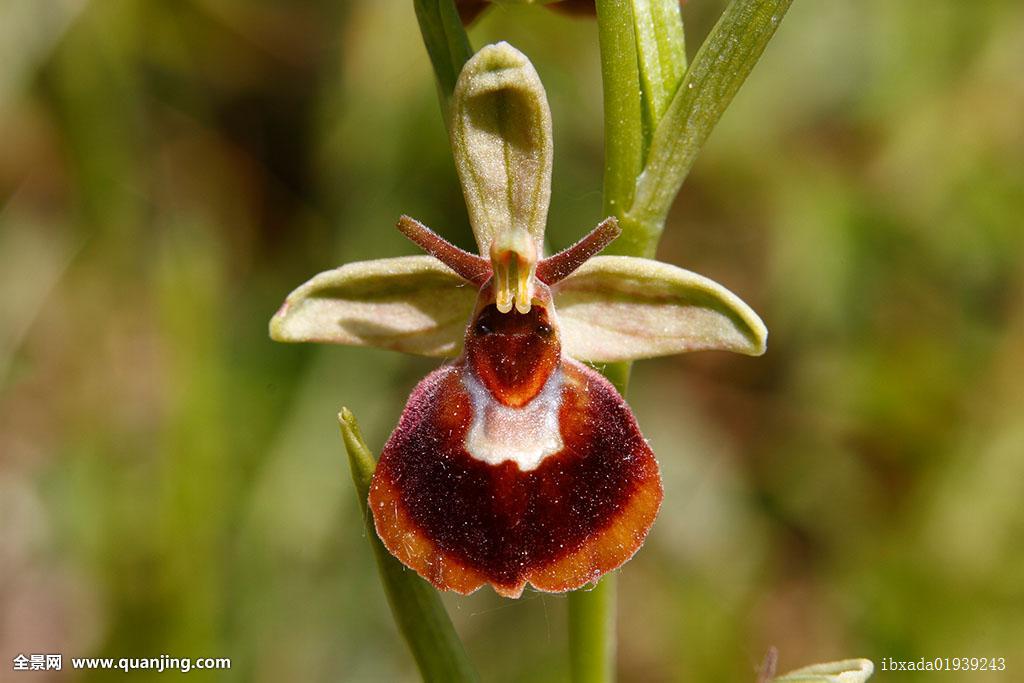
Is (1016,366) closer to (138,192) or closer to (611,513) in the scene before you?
(611,513)

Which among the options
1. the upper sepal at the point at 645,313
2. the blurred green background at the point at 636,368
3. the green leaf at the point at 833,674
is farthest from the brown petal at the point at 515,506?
the blurred green background at the point at 636,368

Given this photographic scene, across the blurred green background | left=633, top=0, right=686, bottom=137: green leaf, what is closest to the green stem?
left=633, top=0, right=686, bottom=137: green leaf

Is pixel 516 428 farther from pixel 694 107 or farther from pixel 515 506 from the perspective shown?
pixel 694 107

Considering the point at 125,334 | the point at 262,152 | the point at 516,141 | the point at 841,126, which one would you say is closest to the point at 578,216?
the point at 841,126

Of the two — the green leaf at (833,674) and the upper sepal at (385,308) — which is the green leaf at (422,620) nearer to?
the upper sepal at (385,308)

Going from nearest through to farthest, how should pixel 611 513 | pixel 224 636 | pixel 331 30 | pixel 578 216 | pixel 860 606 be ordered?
pixel 611 513 → pixel 224 636 → pixel 860 606 → pixel 578 216 → pixel 331 30

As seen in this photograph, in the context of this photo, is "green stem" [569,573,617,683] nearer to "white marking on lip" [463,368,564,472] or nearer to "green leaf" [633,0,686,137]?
"white marking on lip" [463,368,564,472]
